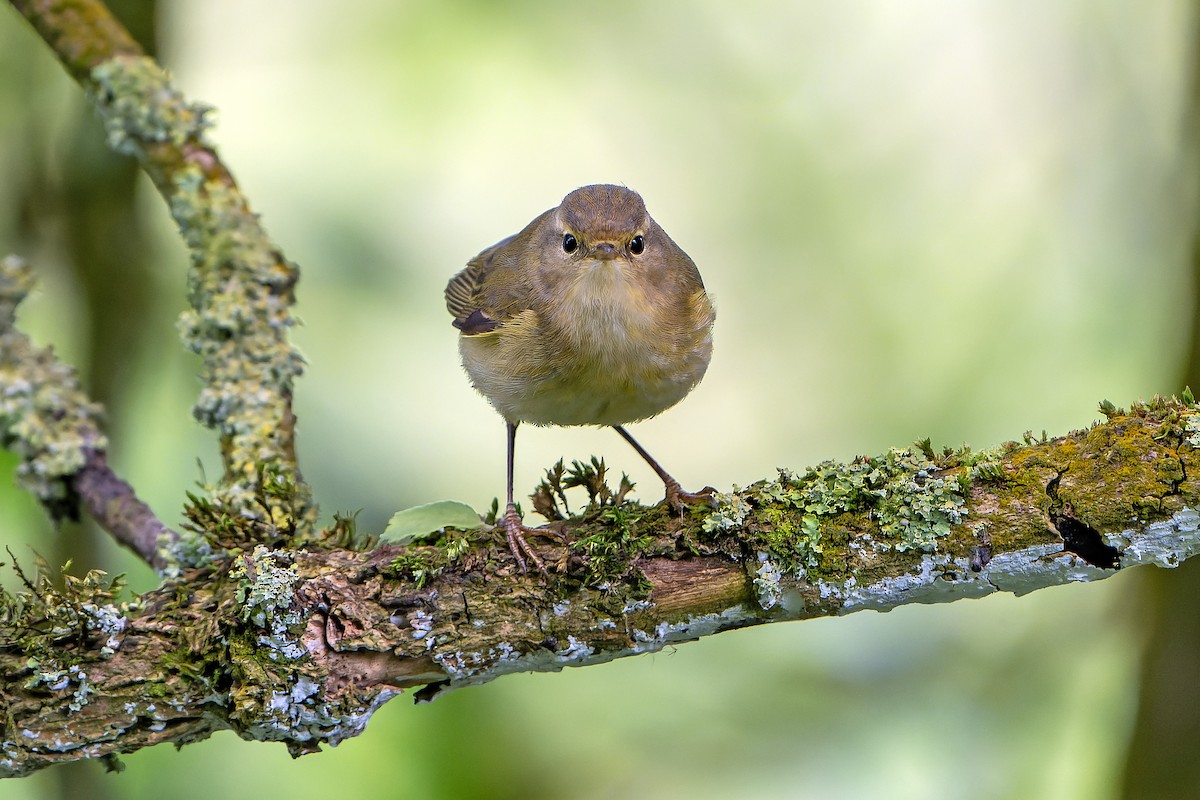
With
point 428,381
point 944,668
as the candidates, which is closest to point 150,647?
point 428,381

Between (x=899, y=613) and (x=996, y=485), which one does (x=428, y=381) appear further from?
(x=996, y=485)

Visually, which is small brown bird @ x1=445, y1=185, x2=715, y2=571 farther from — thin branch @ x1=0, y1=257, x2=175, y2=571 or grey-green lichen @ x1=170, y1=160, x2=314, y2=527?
thin branch @ x1=0, y1=257, x2=175, y2=571

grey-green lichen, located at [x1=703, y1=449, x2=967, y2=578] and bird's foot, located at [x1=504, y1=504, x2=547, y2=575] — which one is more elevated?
grey-green lichen, located at [x1=703, y1=449, x2=967, y2=578]

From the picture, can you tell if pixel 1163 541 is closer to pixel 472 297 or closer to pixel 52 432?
pixel 472 297

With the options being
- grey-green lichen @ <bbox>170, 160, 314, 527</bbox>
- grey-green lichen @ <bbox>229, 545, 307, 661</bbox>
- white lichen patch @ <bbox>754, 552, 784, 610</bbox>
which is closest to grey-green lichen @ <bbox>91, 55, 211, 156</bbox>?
grey-green lichen @ <bbox>170, 160, 314, 527</bbox>

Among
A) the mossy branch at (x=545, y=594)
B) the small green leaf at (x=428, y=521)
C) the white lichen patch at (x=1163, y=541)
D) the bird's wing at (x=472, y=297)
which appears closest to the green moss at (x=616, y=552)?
the mossy branch at (x=545, y=594)
